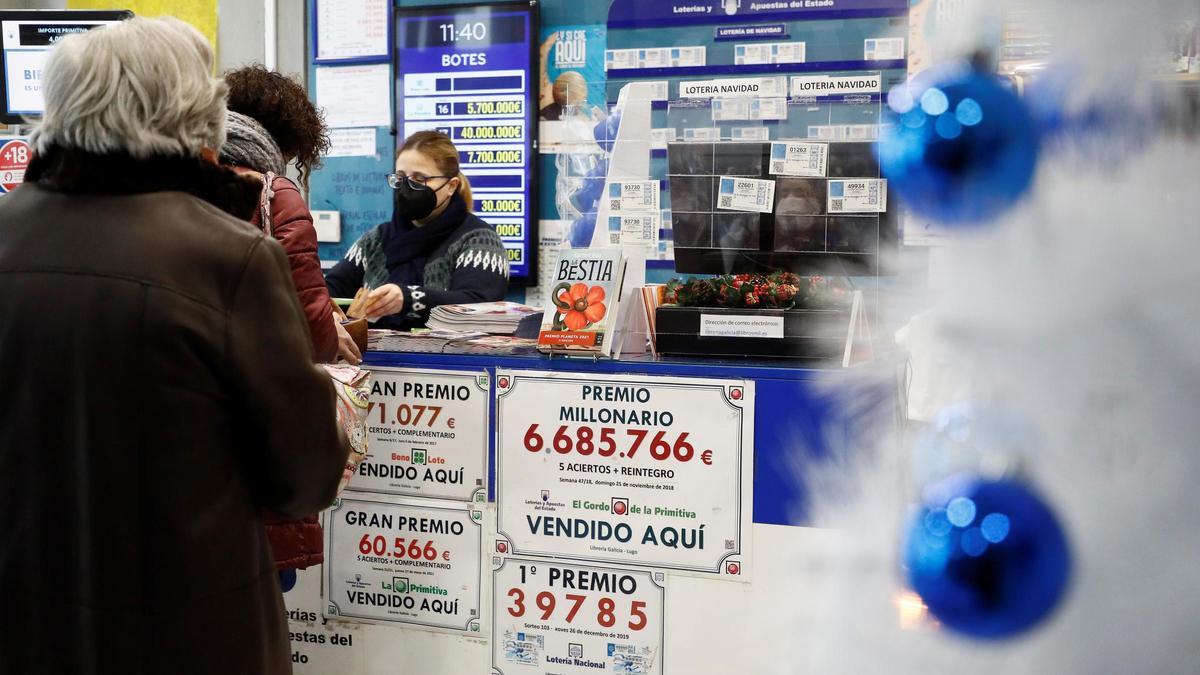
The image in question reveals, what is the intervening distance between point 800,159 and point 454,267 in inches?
65.2

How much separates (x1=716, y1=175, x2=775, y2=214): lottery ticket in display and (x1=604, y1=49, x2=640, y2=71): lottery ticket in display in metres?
2.58

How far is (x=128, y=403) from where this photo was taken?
1.29 meters

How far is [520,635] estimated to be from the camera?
2.45 metres

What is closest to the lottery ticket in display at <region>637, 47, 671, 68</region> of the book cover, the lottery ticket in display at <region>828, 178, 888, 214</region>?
the lottery ticket in display at <region>828, 178, 888, 214</region>

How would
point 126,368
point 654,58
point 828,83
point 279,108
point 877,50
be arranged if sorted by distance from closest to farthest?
1. point 126,368
2. point 279,108
3. point 877,50
4. point 828,83
5. point 654,58

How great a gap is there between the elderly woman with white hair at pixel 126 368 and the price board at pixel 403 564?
112 cm

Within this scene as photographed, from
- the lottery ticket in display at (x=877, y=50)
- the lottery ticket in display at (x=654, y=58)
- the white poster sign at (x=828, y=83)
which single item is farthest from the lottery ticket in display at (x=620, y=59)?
the lottery ticket in display at (x=877, y=50)

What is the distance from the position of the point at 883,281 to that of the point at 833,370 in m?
0.06

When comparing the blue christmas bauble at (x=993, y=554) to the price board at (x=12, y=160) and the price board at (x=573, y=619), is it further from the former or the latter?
the price board at (x=12, y=160)

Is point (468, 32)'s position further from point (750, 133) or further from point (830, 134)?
point (830, 134)

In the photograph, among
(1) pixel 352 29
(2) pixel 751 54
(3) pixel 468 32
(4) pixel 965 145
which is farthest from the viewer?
(1) pixel 352 29

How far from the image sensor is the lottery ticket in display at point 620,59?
495cm

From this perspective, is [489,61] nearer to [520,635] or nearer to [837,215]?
[837,215]

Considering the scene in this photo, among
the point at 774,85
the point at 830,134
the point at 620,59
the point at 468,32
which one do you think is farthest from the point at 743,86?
the point at 830,134
